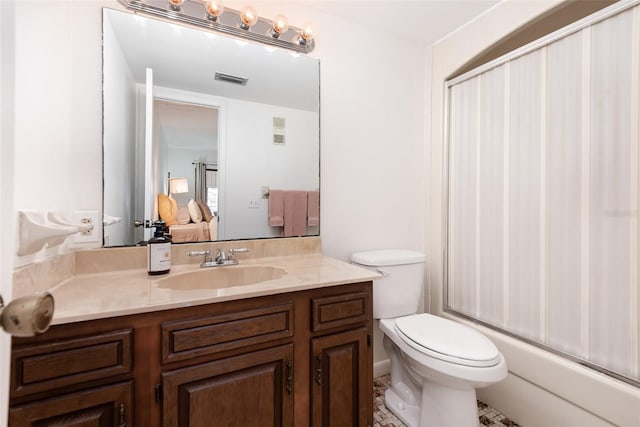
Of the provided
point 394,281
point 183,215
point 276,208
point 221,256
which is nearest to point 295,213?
point 276,208

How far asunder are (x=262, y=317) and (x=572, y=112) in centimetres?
163

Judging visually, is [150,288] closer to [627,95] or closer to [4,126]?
[4,126]

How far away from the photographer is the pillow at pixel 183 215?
56.9 inches

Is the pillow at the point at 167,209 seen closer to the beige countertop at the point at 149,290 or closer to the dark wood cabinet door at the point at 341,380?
the beige countertop at the point at 149,290

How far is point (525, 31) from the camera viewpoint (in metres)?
1.73

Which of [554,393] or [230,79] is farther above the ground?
[230,79]

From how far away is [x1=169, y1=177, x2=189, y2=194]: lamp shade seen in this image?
4.72 feet

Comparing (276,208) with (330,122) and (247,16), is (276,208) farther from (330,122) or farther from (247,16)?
(247,16)

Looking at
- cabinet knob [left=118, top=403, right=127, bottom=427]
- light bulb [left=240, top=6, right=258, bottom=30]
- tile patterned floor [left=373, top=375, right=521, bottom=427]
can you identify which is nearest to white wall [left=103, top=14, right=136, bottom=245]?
light bulb [left=240, top=6, right=258, bottom=30]

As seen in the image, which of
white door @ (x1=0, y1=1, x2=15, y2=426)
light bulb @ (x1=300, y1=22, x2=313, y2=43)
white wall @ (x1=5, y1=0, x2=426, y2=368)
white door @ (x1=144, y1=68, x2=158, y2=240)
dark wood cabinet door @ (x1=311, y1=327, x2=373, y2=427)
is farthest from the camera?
light bulb @ (x1=300, y1=22, x2=313, y2=43)

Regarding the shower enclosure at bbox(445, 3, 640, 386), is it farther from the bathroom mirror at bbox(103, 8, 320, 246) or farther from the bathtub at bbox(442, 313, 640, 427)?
the bathroom mirror at bbox(103, 8, 320, 246)

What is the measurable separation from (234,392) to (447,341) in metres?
0.92

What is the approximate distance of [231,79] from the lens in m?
1.56

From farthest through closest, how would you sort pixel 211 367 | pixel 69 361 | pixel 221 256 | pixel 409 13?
pixel 409 13 → pixel 221 256 → pixel 211 367 → pixel 69 361
